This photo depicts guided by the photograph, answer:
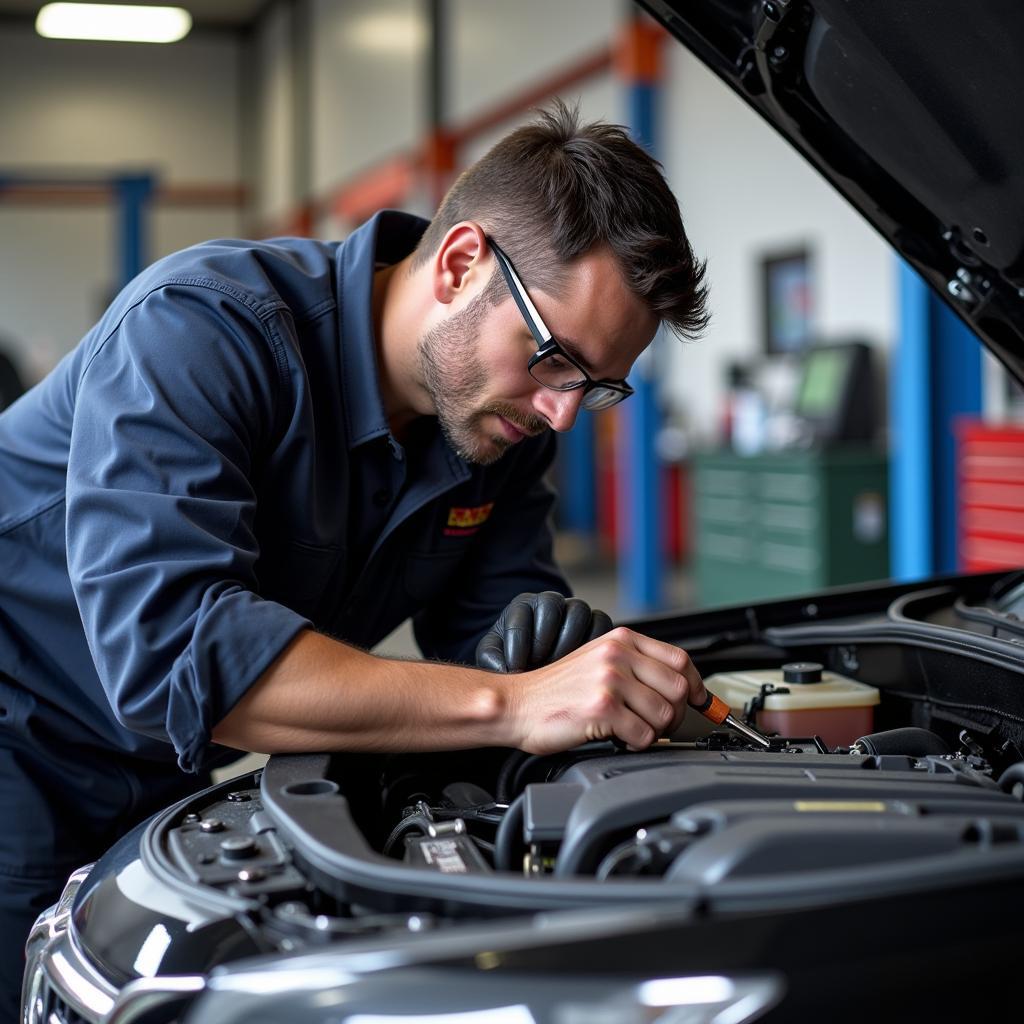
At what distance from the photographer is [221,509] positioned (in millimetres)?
1146

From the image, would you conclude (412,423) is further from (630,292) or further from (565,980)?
(565,980)

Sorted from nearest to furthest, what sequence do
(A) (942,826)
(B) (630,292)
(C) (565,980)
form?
(C) (565,980), (A) (942,826), (B) (630,292)

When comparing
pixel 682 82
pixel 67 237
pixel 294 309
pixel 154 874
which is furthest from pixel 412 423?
pixel 67 237

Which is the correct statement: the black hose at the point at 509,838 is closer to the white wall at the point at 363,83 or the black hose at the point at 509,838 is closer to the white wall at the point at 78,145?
the white wall at the point at 363,83

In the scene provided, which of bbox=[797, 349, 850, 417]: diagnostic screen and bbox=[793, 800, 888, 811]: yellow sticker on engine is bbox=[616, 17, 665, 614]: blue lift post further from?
bbox=[793, 800, 888, 811]: yellow sticker on engine

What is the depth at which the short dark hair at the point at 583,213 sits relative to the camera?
1.31 meters

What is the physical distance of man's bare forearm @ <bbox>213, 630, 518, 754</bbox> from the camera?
109 centimetres

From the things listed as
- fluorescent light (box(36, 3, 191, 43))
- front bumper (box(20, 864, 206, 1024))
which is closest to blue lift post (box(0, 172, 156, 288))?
fluorescent light (box(36, 3, 191, 43))

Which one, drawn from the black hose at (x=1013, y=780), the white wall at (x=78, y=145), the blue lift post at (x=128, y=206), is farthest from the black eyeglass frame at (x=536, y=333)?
the white wall at (x=78, y=145)

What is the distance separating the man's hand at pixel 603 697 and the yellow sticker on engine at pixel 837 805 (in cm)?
22

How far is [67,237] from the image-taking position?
540 inches

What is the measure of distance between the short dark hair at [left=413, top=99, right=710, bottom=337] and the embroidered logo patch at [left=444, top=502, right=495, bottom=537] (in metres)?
0.35

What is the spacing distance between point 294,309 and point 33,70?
13699 millimetres

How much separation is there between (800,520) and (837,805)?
Answer: 158 inches
